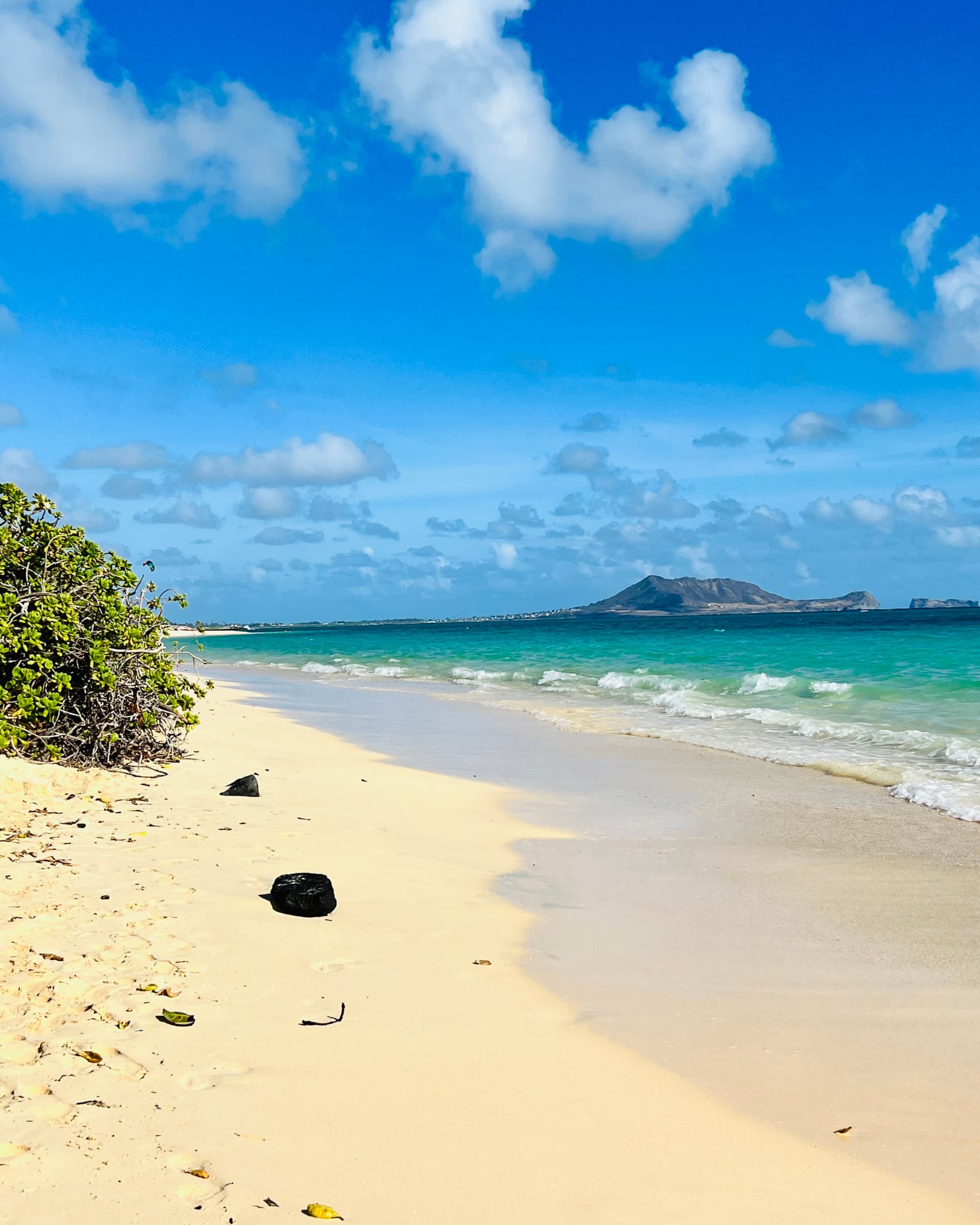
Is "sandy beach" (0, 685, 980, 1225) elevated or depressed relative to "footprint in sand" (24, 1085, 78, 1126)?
depressed

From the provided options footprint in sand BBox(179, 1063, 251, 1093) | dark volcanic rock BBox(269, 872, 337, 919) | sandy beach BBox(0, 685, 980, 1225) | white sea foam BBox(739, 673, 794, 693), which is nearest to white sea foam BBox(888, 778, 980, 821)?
sandy beach BBox(0, 685, 980, 1225)

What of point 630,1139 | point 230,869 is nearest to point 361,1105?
point 630,1139

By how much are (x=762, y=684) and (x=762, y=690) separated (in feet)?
1.26

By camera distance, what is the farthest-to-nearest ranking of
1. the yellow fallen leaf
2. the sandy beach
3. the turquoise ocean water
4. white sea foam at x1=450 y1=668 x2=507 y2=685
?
white sea foam at x1=450 y1=668 x2=507 y2=685 < the turquoise ocean water < the yellow fallen leaf < the sandy beach

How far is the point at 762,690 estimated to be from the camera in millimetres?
23531

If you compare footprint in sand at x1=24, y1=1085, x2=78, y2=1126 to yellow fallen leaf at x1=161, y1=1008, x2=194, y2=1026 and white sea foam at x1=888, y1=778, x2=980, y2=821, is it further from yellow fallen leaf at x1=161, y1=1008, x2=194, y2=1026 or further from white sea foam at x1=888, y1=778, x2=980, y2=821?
white sea foam at x1=888, y1=778, x2=980, y2=821

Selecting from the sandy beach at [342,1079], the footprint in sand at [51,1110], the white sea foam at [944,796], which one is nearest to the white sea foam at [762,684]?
the white sea foam at [944,796]

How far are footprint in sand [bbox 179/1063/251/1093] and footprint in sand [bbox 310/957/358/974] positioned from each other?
1136 mm

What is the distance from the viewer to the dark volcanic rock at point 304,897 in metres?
5.64

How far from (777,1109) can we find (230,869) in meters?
4.25

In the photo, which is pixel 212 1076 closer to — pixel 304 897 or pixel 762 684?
pixel 304 897

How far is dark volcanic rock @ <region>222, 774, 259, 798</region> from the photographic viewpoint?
9.05m

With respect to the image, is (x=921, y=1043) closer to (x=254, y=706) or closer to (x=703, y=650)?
(x=254, y=706)

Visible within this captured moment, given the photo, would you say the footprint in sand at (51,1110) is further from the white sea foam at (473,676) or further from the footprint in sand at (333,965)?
the white sea foam at (473,676)
